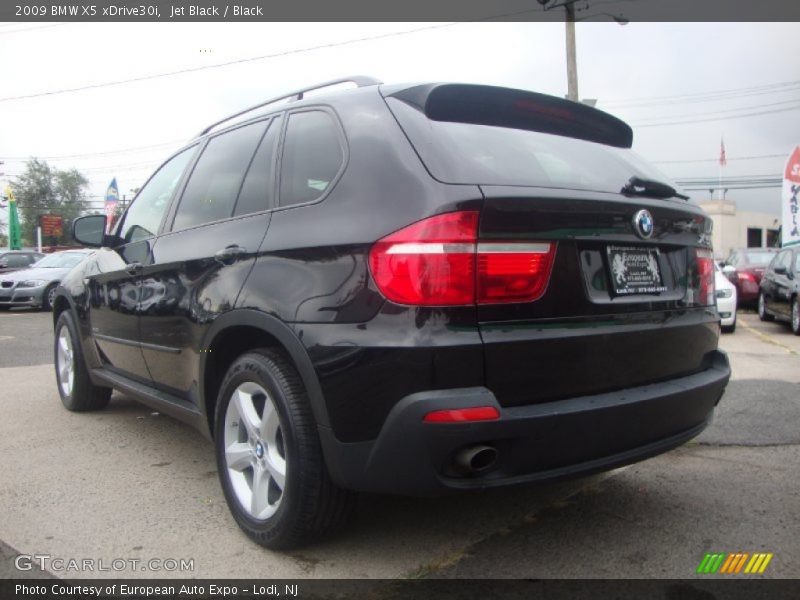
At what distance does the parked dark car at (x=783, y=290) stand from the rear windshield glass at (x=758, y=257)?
3.56 meters

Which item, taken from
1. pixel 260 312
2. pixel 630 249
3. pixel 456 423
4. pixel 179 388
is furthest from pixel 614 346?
pixel 179 388

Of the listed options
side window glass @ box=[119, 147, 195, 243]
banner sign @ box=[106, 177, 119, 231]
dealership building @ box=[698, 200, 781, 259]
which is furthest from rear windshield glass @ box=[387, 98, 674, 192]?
dealership building @ box=[698, 200, 781, 259]

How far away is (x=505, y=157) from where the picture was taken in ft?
7.93

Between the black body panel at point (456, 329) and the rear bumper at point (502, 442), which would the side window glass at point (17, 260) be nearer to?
the black body panel at point (456, 329)

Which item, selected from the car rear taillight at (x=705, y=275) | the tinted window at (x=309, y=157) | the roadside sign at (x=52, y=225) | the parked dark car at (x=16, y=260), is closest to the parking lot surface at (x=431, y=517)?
the car rear taillight at (x=705, y=275)

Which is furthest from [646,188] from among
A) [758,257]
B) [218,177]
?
[758,257]

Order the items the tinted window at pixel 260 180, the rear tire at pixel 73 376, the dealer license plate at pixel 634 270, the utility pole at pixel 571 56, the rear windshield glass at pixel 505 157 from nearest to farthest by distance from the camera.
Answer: the rear windshield glass at pixel 505 157
the dealer license plate at pixel 634 270
the tinted window at pixel 260 180
the rear tire at pixel 73 376
the utility pole at pixel 571 56

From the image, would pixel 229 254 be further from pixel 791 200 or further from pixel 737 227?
pixel 737 227

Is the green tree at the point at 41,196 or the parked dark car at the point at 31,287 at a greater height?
the green tree at the point at 41,196

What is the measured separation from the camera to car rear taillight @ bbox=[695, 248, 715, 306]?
9.34 feet

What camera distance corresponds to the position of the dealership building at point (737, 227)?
5003 cm

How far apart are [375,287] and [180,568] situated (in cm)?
132

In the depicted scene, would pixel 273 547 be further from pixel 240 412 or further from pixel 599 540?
pixel 599 540

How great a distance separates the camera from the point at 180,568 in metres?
2.46
